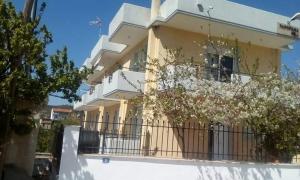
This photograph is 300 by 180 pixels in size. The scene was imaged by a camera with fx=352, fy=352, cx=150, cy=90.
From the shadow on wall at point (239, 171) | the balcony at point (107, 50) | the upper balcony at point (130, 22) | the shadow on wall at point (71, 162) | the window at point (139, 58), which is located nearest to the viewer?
the shadow on wall at point (71, 162)

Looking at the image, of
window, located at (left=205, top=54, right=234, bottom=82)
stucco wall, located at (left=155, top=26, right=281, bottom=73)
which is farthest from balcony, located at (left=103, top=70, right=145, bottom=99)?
window, located at (left=205, top=54, right=234, bottom=82)

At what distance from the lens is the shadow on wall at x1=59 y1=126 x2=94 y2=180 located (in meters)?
10.2

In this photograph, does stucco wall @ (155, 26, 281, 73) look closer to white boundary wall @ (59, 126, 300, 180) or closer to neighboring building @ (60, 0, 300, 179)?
neighboring building @ (60, 0, 300, 179)

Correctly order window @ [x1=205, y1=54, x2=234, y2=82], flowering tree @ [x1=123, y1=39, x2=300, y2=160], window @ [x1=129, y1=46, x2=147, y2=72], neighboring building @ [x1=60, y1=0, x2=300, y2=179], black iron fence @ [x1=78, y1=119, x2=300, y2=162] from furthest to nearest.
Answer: window @ [x1=129, y1=46, x2=147, y2=72]
window @ [x1=205, y1=54, x2=234, y2=82]
neighboring building @ [x1=60, y1=0, x2=300, y2=179]
flowering tree @ [x1=123, y1=39, x2=300, y2=160]
black iron fence @ [x1=78, y1=119, x2=300, y2=162]

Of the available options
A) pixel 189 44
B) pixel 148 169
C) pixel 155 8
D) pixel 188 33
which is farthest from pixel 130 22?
pixel 148 169

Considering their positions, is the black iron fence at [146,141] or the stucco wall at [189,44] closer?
the black iron fence at [146,141]

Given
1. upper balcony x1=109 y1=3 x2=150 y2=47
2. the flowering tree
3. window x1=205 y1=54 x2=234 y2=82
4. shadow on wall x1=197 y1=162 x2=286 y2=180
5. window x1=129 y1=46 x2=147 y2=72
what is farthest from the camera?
window x1=129 y1=46 x2=147 y2=72

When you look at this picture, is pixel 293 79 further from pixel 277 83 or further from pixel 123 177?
pixel 123 177

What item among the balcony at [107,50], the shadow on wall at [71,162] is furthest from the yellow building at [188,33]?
the shadow on wall at [71,162]

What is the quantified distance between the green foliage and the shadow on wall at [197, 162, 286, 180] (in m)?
4.91

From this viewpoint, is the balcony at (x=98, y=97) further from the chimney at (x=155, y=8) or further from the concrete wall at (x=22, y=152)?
the concrete wall at (x=22, y=152)

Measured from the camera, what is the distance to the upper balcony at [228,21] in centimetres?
1642

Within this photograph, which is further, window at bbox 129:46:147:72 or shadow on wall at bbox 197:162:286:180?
window at bbox 129:46:147:72

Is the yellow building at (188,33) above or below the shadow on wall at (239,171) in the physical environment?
above
